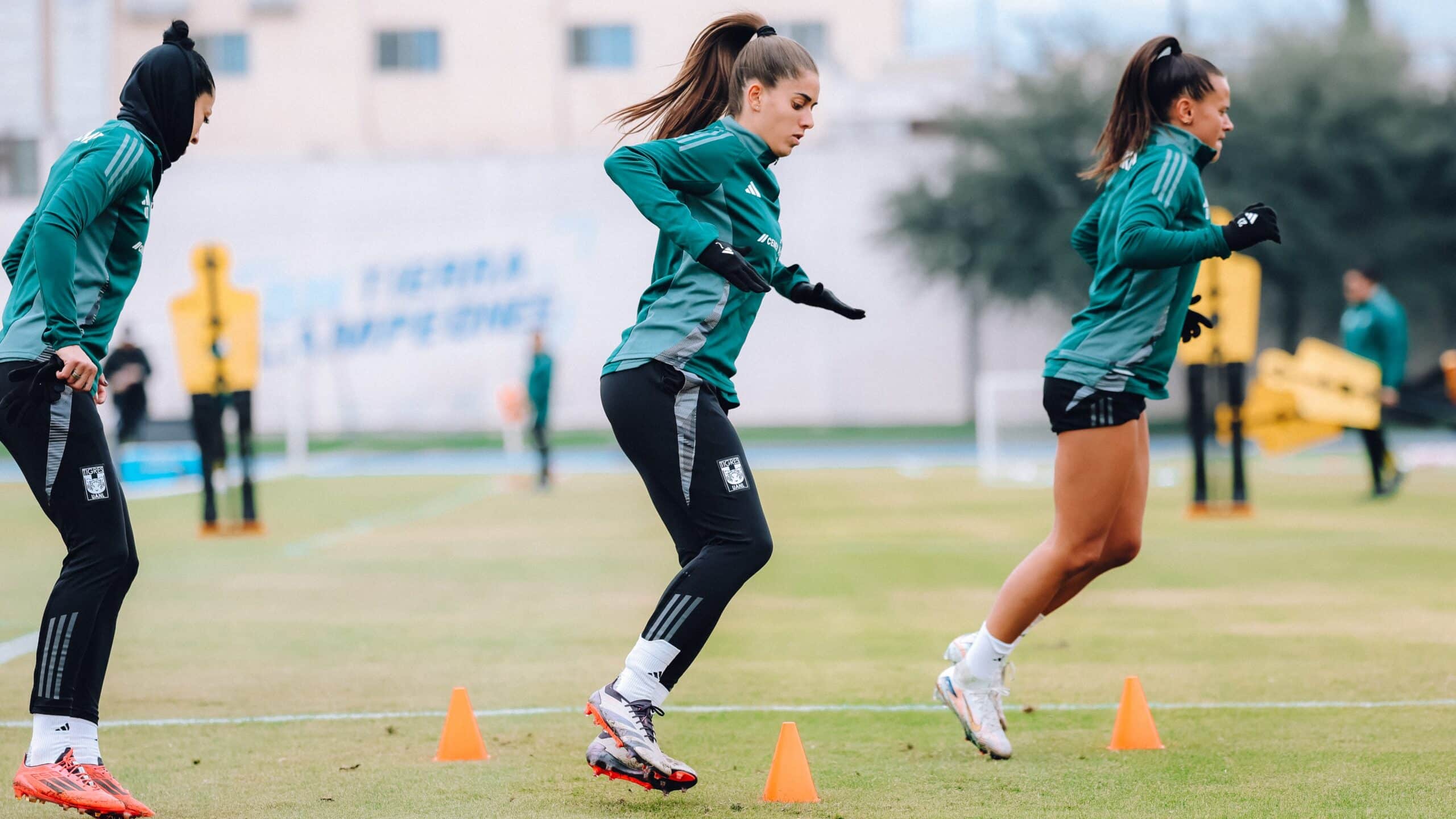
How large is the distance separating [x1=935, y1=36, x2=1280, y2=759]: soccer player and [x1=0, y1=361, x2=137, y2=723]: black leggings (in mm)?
2412

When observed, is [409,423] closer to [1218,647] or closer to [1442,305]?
[1442,305]

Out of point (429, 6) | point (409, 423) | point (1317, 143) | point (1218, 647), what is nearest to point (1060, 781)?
point (1218, 647)

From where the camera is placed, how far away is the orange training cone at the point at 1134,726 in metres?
4.98

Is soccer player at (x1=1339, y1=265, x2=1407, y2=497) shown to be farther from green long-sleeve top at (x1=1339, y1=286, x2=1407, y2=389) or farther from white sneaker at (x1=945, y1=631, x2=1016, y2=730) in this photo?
white sneaker at (x1=945, y1=631, x2=1016, y2=730)

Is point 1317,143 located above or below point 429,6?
below

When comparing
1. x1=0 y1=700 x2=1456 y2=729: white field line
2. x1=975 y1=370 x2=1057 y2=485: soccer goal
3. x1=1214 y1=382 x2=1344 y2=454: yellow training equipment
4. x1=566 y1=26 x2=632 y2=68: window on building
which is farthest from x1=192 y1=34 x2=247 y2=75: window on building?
x1=0 y1=700 x2=1456 y2=729: white field line

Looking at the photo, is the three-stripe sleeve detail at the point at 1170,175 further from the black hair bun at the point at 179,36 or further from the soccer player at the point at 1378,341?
the soccer player at the point at 1378,341

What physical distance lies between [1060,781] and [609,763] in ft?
4.13

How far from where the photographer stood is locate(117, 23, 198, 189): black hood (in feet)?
14.1

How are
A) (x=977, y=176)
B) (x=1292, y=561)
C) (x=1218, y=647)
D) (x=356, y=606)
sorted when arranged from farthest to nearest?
1. (x=977, y=176)
2. (x=1292, y=561)
3. (x=356, y=606)
4. (x=1218, y=647)

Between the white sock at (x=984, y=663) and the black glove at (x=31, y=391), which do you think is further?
the white sock at (x=984, y=663)

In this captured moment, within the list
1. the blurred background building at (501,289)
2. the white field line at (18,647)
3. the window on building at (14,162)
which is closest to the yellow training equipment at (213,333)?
the window on building at (14,162)

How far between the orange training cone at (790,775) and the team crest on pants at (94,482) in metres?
1.83

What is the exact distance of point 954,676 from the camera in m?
5.02
